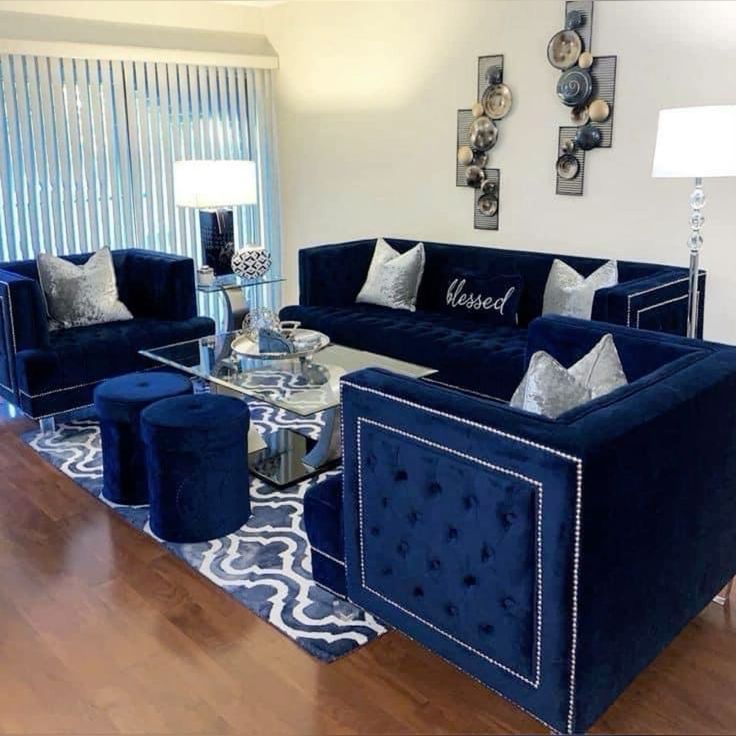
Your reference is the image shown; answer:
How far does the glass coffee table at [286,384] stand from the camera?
339cm

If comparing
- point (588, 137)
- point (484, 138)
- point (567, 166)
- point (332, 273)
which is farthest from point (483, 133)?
point (332, 273)

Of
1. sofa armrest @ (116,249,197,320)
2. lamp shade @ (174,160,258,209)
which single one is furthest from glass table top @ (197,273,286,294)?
lamp shade @ (174,160,258,209)

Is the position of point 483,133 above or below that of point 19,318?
above

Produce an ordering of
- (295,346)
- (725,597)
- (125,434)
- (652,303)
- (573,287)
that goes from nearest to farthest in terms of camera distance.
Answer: (725,597) < (125,434) < (652,303) < (295,346) < (573,287)

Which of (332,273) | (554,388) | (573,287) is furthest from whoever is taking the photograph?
(332,273)

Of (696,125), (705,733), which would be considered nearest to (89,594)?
(705,733)

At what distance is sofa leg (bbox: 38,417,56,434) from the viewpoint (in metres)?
4.26

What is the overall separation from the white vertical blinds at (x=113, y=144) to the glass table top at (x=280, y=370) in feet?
5.95

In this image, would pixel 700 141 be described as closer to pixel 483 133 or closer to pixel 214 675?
pixel 483 133

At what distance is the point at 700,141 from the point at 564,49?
1506 millimetres

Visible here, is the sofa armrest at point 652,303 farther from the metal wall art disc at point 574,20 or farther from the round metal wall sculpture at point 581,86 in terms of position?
the metal wall art disc at point 574,20

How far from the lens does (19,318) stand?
13.4 ft

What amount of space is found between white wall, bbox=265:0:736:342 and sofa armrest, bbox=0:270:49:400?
99.2 inches

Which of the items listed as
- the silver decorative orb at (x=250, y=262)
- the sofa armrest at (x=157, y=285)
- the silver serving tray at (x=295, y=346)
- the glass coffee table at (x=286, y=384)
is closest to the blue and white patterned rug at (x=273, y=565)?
the glass coffee table at (x=286, y=384)
